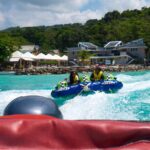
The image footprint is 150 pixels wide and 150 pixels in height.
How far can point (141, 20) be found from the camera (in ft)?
266

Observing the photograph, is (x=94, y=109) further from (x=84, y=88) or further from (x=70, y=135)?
(x=70, y=135)

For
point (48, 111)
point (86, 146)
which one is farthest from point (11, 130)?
point (48, 111)

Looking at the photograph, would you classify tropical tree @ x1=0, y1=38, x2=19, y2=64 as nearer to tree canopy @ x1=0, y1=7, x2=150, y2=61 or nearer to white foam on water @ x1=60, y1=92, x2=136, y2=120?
tree canopy @ x1=0, y1=7, x2=150, y2=61

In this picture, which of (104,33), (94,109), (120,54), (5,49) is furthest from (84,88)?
(104,33)

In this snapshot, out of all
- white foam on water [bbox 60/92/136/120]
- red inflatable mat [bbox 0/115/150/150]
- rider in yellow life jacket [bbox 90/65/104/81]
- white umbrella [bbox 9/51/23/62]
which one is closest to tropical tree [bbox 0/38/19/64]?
white umbrella [bbox 9/51/23/62]

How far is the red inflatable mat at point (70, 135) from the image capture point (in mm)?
2225

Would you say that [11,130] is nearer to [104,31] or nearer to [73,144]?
[73,144]

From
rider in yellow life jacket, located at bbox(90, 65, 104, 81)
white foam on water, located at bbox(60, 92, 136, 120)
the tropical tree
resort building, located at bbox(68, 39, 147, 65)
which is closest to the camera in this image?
white foam on water, located at bbox(60, 92, 136, 120)

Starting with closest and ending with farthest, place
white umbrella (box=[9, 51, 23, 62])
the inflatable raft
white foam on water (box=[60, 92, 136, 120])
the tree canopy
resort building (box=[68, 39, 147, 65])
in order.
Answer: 1. white foam on water (box=[60, 92, 136, 120])
2. the inflatable raft
3. white umbrella (box=[9, 51, 23, 62])
4. resort building (box=[68, 39, 147, 65])
5. the tree canopy

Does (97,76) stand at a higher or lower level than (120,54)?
lower

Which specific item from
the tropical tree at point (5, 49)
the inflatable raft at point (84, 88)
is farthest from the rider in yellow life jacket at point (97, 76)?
the tropical tree at point (5, 49)

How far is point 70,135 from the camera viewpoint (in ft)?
7.41

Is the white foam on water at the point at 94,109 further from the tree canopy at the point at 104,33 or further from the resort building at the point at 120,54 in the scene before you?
the tree canopy at the point at 104,33

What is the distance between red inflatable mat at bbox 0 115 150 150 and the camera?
222cm
